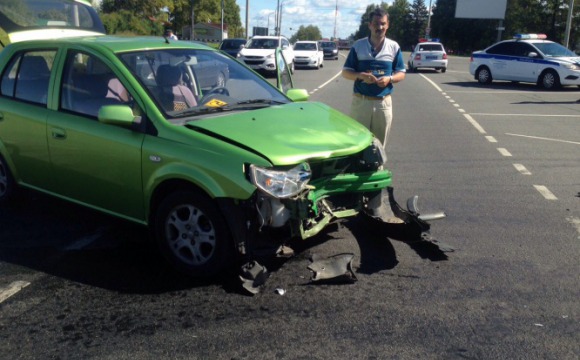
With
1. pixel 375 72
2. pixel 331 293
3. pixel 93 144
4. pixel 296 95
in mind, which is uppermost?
pixel 375 72

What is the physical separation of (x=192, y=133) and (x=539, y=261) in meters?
2.90

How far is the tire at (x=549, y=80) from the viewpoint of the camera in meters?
21.1

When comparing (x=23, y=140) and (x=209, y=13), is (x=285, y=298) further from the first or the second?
(x=209, y=13)

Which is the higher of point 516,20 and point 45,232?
point 516,20

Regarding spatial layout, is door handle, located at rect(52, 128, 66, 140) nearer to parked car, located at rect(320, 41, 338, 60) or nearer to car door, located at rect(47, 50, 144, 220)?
car door, located at rect(47, 50, 144, 220)

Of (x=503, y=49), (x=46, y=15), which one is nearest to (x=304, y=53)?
(x=503, y=49)

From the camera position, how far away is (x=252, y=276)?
422cm

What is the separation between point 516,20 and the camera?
245 feet

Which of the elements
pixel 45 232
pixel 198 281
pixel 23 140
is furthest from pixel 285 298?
pixel 23 140

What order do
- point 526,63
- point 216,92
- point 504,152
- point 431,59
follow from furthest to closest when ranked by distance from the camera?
point 431,59 → point 526,63 → point 504,152 → point 216,92

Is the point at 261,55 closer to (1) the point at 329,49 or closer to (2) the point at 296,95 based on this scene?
(2) the point at 296,95

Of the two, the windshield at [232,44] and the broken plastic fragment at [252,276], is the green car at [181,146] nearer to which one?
the broken plastic fragment at [252,276]

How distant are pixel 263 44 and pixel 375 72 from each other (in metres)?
22.4

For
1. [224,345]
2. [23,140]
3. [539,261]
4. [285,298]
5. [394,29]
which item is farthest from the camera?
[394,29]
